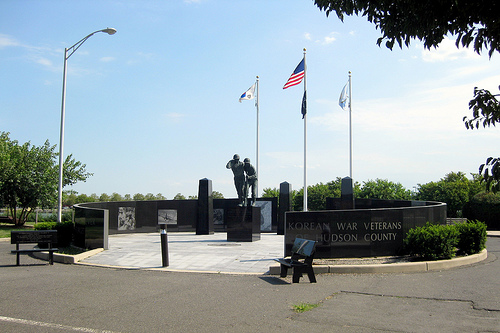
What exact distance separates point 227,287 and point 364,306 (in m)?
2.75

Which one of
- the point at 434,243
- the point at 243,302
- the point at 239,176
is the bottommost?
the point at 243,302

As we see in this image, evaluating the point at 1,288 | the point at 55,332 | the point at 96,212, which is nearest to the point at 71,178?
the point at 96,212

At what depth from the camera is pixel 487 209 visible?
3022cm

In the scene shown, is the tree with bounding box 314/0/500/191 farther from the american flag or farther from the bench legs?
the american flag

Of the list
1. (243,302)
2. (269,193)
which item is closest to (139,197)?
(269,193)

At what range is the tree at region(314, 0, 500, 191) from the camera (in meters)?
3.85

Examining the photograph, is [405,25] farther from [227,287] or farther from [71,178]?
[71,178]

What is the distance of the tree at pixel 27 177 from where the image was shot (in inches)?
1243

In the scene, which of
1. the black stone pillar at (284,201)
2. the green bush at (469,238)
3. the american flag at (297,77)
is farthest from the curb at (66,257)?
the american flag at (297,77)

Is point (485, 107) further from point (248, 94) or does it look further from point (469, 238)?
point (248, 94)

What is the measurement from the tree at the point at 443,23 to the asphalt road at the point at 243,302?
3063 mm

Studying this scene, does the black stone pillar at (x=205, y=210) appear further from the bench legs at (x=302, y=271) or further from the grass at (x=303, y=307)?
the grass at (x=303, y=307)

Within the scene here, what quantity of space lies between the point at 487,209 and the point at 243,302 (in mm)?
27927

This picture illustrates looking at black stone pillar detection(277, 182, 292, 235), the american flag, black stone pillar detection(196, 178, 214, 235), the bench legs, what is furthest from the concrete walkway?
the american flag
